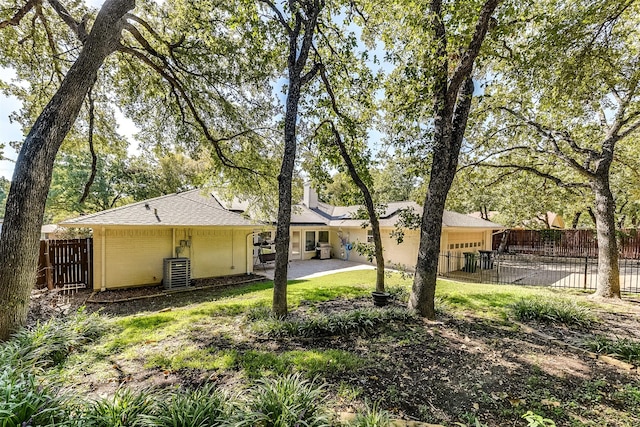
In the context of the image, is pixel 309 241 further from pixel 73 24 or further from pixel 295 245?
pixel 73 24

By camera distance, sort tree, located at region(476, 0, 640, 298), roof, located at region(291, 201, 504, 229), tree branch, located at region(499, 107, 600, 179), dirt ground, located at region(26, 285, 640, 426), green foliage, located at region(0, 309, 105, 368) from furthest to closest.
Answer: roof, located at region(291, 201, 504, 229)
tree branch, located at region(499, 107, 600, 179)
tree, located at region(476, 0, 640, 298)
green foliage, located at region(0, 309, 105, 368)
dirt ground, located at region(26, 285, 640, 426)

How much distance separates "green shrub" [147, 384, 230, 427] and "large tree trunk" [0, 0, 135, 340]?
329 centimetres

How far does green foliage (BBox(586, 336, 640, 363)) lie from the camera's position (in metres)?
3.95

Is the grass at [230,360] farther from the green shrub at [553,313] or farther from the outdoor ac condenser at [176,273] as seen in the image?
the outdoor ac condenser at [176,273]

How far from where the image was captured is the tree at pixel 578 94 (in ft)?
17.1

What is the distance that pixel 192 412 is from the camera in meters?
2.35

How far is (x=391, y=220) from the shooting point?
1405 cm

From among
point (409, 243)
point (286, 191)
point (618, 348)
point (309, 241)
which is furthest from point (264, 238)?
point (618, 348)

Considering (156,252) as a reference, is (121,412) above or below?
below

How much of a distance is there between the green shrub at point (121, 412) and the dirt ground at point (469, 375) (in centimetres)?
81

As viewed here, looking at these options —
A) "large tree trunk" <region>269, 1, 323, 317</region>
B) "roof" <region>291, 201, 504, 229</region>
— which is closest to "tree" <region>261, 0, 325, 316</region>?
"large tree trunk" <region>269, 1, 323, 317</region>

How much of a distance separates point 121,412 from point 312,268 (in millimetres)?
12050

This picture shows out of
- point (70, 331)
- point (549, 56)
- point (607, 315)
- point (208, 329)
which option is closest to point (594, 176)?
point (607, 315)

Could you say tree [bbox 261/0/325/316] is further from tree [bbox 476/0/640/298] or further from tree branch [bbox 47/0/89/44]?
tree [bbox 476/0/640/298]
